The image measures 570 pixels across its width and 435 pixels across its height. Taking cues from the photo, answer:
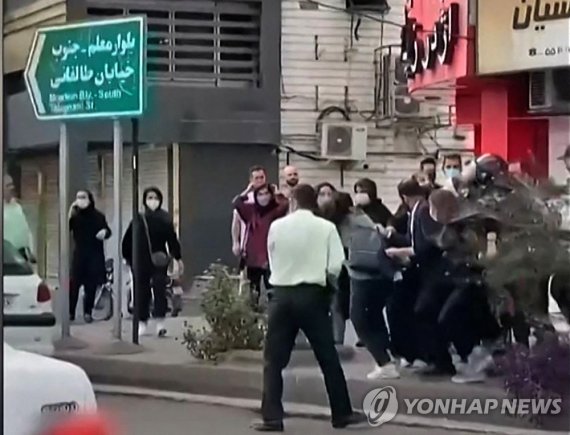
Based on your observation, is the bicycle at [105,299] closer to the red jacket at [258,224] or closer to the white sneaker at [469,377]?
the red jacket at [258,224]

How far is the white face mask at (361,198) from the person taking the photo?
3391mm

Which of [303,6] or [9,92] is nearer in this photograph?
[9,92]

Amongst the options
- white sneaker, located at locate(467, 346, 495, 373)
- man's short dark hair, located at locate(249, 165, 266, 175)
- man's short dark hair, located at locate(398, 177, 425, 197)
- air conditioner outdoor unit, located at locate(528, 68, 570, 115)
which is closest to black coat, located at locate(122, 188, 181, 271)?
man's short dark hair, located at locate(249, 165, 266, 175)

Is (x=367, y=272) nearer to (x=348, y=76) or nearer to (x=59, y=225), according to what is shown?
(x=348, y=76)

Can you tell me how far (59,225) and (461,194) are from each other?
41.6 inches

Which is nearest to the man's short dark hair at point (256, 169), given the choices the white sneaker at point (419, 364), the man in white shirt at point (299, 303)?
the man in white shirt at point (299, 303)

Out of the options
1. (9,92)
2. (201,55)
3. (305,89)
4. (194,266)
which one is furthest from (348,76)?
(9,92)

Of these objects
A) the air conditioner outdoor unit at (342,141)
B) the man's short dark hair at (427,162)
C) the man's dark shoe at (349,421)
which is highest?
the air conditioner outdoor unit at (342,141)

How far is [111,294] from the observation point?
10.8 feet

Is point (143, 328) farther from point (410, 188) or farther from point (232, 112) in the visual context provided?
point (410, 188)

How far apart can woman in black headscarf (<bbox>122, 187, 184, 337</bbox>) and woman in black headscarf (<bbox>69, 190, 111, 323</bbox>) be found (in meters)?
0.08

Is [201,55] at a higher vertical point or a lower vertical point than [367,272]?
higher

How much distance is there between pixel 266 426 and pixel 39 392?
2.36 ft

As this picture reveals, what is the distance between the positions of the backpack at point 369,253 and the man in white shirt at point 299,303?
0.04 meters
